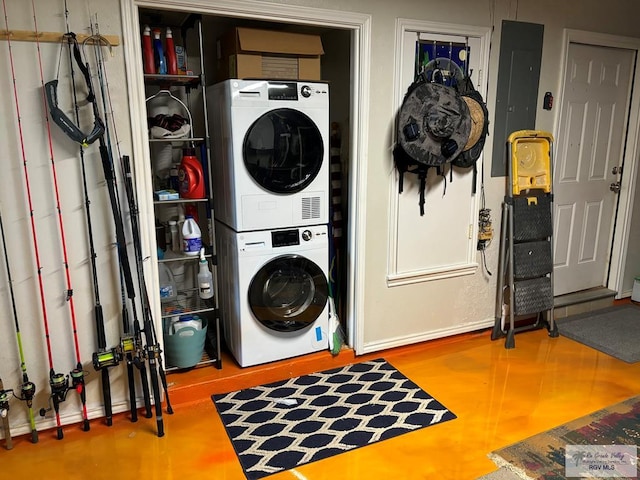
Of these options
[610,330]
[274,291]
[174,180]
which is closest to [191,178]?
[174,180]

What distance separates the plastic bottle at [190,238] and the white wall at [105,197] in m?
0.45

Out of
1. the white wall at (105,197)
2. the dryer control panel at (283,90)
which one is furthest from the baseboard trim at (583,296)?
the dryer control panel at (283,90)

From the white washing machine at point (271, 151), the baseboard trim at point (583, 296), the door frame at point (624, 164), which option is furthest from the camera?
the baseboard trim at point (583, 296)

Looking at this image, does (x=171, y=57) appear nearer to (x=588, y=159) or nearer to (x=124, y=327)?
(x=124, y=327)

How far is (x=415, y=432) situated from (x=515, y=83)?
8.13 feet

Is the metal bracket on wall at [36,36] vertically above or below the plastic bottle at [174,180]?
above

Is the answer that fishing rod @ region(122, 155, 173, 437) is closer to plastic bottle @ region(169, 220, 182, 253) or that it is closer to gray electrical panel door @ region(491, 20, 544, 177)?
plastic bottle @ region(169, 220, 182, 253)

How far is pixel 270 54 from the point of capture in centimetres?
277

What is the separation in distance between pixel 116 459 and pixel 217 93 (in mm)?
2063

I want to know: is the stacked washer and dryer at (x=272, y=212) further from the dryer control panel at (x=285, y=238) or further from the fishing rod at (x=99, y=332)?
the fishing rod at (x=99, y=332)

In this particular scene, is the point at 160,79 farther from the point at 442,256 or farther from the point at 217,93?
the point at 442,256

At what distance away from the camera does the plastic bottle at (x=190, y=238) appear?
2.79m

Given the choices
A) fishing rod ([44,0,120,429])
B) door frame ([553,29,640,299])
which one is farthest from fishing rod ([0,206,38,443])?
door frame ([553,29,640,299])

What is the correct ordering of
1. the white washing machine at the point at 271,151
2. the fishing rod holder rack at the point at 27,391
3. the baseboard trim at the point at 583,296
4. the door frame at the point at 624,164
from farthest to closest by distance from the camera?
the baseboard trim at the point at 583,296
the door frame at the point at 624,164
the white washing machine at the point at 271,151
the fishing rod holder rack at the point at 27,391
